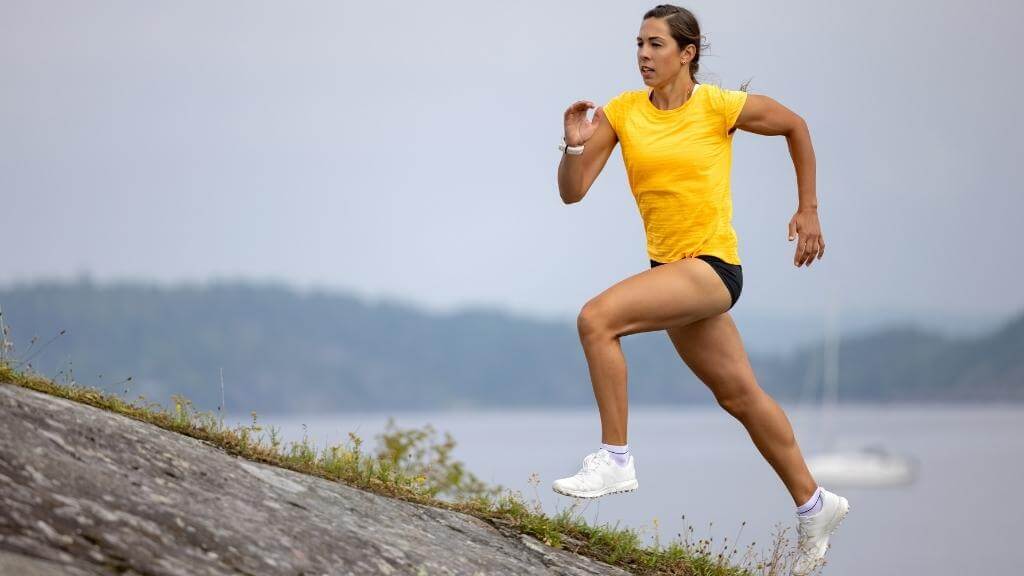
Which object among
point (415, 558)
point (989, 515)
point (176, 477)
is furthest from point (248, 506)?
point (989, 515)

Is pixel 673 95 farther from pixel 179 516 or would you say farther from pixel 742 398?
pixel 179 516

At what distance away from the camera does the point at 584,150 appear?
7.00m

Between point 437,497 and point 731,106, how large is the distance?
8.35 feet

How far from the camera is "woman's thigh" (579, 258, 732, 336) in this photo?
6547 millimetres

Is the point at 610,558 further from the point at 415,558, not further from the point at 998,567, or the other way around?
the point at 998,567

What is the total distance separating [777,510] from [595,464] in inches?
3339

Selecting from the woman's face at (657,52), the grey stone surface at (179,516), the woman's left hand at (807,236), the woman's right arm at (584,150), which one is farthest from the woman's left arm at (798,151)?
the grey stone surface at (179,516)

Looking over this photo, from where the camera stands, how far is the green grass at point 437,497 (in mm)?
6504

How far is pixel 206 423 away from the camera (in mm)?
6629

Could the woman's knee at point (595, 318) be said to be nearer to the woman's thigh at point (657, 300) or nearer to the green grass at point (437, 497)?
the woman's thigh at point (657, 300)

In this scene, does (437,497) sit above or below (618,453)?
below

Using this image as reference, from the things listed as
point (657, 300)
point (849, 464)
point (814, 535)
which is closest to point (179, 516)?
point (657, 300)

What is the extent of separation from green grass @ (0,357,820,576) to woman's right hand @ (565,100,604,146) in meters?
1.80

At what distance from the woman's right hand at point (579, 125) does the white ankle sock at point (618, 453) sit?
5.01 ft
